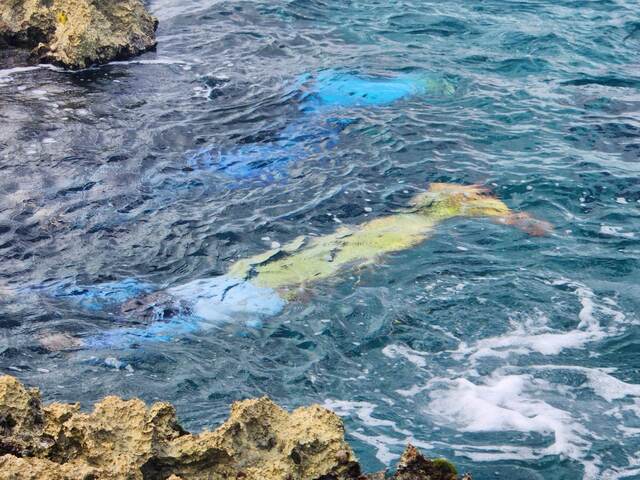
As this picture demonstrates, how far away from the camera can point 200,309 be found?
634 centimetres

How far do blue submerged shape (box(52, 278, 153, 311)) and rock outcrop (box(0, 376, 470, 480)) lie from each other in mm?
2588

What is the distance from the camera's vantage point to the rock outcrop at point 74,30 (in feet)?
35.7

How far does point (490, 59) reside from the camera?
11078 millimetres

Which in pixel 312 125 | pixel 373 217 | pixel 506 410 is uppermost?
pixel 312 125

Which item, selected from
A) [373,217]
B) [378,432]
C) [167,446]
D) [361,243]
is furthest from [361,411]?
[373,217]

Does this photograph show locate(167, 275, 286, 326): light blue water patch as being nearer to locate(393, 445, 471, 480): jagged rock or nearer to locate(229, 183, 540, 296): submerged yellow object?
locate(229, 183, 540, 296): submerged yellow object

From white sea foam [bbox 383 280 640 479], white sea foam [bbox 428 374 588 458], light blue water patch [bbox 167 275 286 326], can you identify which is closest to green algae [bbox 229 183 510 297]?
light blue water patch [bbox 167 275 286 326]

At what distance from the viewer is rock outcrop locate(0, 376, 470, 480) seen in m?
3.63

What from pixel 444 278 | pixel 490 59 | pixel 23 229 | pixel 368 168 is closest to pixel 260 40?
pixel 490 59

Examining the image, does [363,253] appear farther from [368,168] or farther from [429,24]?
[429,24]

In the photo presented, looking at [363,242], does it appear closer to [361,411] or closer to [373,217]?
[373,217]

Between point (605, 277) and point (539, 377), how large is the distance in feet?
5.19

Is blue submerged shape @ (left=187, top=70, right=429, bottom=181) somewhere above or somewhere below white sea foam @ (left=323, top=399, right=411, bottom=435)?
above

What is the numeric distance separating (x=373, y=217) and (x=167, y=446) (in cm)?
427
